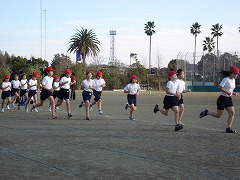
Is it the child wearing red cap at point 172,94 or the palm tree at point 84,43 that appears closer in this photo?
the child wearing red cap at point 172,94

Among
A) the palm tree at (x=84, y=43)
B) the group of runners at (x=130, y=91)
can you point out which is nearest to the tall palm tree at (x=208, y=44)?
the palm tree at (x=84, y=43)

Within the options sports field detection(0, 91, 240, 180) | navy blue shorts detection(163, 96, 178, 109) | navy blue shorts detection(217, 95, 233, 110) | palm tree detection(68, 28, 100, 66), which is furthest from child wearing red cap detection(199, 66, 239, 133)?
palm tree detection(68, 28, 100, 66)

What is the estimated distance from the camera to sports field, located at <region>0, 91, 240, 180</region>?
6.23 metres

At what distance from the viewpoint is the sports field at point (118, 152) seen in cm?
623

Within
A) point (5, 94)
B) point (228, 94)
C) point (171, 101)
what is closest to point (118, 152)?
point (171, 101)

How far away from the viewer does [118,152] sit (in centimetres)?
801

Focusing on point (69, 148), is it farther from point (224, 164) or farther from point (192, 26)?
point (192, 26)

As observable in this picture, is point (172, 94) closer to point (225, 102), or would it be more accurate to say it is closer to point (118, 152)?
point (225, 102)

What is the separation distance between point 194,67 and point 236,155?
2059 inches

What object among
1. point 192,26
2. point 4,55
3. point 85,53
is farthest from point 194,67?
point 4,55

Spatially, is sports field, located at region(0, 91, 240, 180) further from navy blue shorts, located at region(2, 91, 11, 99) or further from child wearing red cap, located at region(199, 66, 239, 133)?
navy blue shorts, located at region(2, 91, 11, 99)

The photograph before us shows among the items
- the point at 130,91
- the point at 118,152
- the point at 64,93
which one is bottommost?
the point at 118,152

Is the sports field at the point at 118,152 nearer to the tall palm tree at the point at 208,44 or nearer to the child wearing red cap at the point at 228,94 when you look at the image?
the child wearing red cap at the point at 228,94

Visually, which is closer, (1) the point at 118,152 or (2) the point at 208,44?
(1) the point at 118,152
